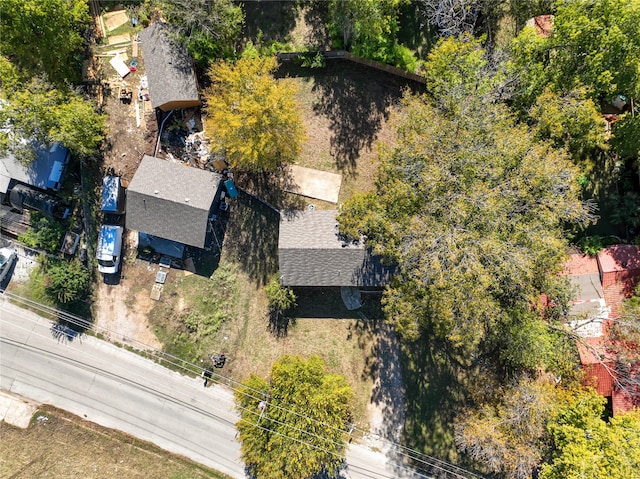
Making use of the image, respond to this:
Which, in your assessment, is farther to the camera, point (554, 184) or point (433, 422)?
point (433, 422)

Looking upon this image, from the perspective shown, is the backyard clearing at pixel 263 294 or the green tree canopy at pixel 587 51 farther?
the backyard clearing at pixel 263 294

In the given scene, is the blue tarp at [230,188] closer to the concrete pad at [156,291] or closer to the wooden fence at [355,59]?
the concrete pad at [156,291]

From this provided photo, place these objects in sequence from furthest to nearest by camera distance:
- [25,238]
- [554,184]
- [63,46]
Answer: [25,238] < [63,46] < [554,184]

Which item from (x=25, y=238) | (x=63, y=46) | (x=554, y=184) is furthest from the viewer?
(x=25, y=238)

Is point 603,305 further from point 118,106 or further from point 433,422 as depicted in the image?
point 118,106

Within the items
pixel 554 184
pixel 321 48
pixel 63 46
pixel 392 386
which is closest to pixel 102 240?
pixel 63 46

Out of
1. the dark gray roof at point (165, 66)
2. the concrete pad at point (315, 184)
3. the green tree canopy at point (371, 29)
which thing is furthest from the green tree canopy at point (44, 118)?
the green tree canopy at point (371, 29)
